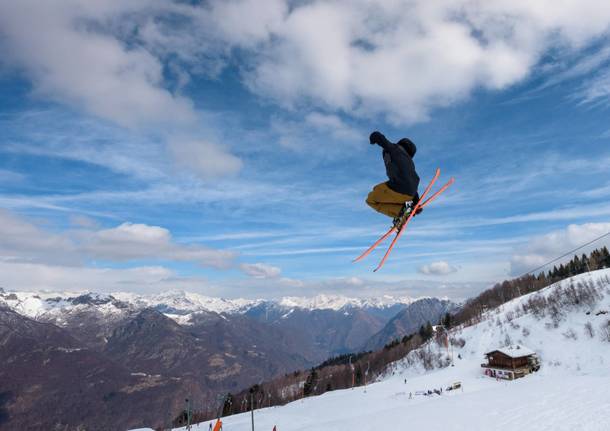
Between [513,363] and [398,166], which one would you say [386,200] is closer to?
[398,166]

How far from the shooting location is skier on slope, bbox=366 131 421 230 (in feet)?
23.1

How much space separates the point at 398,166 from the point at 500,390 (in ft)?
172

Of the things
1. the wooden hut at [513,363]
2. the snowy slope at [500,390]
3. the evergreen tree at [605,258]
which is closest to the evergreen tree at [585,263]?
the evergreen tree at [605,258]

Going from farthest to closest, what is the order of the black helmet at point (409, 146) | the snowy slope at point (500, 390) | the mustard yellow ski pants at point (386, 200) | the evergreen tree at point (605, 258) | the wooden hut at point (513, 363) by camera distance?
the evergreen tree at point (605, 258), the wooden hut at point (513, 363), the snowy slope at point (500, 390), the mustard yellow ski pants at point (386, 200), the black helmet at point (409, 146)

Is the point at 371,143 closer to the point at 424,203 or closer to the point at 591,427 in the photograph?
the point at 424,203

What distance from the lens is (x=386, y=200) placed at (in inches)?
310

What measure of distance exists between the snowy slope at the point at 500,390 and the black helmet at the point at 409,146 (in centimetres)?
2264

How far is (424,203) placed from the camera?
386 inches

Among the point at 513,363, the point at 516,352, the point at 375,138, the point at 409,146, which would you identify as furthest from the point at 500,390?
the point at 375,138

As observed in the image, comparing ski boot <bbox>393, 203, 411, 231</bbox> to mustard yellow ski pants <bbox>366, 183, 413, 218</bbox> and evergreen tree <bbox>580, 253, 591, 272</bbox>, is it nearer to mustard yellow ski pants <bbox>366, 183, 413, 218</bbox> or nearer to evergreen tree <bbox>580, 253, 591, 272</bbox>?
mustard yellow ski pants <bbox>366, 183, 413, 218</bbox>

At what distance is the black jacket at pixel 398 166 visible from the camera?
704 centimetres

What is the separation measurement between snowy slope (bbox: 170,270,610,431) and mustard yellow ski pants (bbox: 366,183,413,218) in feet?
70.8

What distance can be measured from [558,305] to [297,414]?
72.1 meters

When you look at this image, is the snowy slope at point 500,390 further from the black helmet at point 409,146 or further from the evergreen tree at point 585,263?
the evergreen tree at point 585,263
